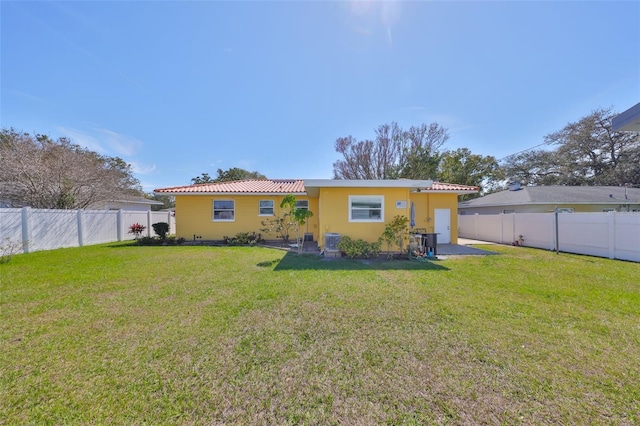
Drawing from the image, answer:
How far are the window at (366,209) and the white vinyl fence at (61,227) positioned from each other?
12.7 m

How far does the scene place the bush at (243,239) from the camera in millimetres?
12500

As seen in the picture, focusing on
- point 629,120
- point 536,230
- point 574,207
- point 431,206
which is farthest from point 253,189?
point 574,207

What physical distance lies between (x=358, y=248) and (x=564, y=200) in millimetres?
14628

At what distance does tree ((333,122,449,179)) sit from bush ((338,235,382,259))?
15.5m

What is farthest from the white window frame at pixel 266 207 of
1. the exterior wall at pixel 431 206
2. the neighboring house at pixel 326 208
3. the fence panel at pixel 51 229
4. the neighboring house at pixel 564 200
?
the neighboring house at pixel 564 200

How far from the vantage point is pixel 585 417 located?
202 cm

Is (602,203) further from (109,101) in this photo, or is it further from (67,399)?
(109,101)

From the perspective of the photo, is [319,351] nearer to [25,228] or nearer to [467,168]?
[25,228]

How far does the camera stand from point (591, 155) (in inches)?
996

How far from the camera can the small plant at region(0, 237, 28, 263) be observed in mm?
7973

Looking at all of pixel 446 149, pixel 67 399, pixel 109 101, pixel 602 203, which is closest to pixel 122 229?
pixel 109 101

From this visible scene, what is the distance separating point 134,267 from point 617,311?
11178mm

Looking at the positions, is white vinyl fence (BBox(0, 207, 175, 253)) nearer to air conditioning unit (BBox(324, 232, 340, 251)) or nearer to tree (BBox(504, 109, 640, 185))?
air conditioning unit (BBox(324, 232, 340, 251))

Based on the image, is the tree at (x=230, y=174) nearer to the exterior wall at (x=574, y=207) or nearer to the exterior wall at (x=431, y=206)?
the exterior wall at (x=431, y=206)
